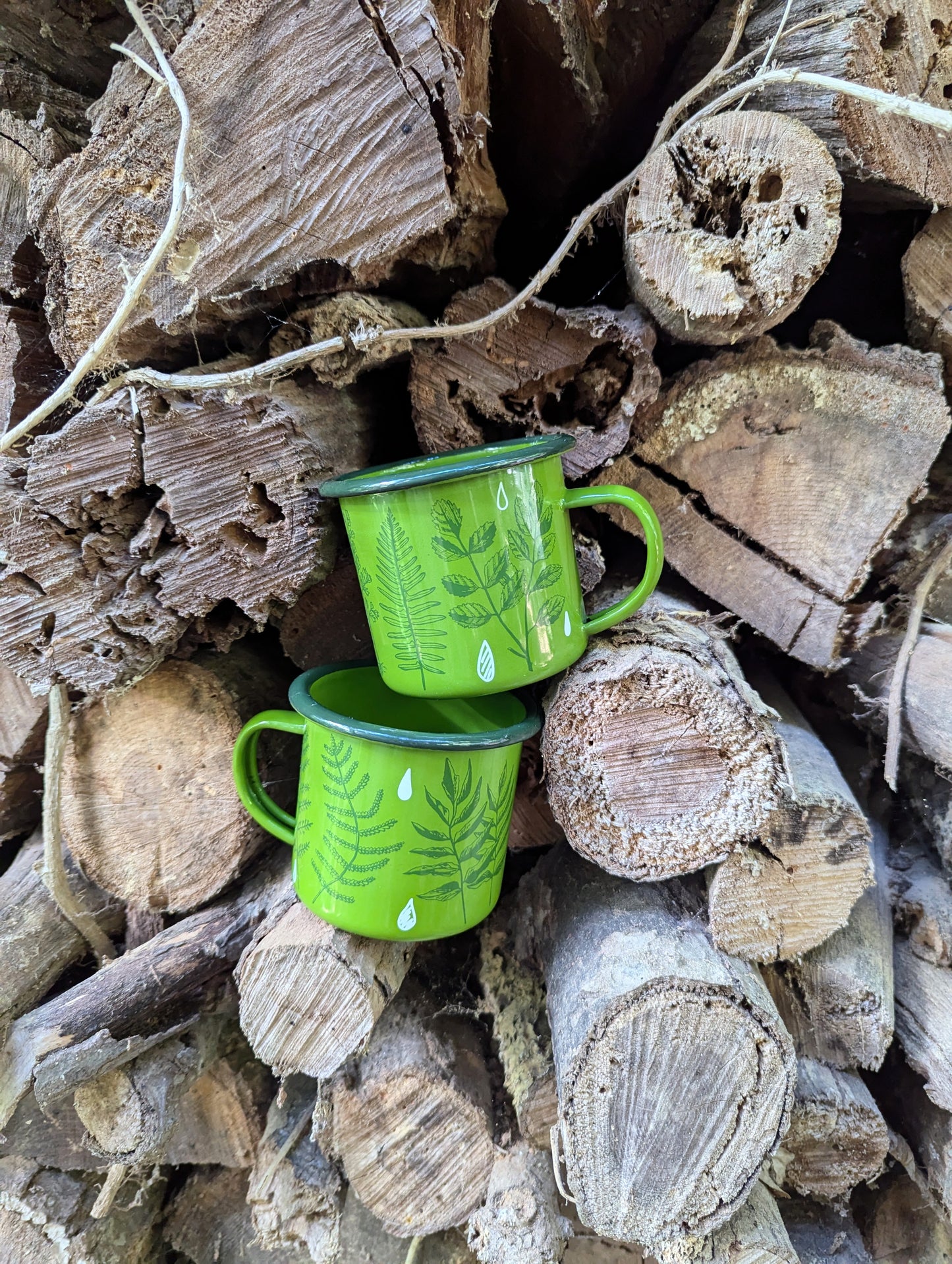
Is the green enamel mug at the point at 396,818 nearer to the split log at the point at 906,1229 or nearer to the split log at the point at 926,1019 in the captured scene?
the split log at the point at 926,1019

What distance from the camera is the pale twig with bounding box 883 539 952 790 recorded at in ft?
2.41

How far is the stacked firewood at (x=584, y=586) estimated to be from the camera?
1.90 ft

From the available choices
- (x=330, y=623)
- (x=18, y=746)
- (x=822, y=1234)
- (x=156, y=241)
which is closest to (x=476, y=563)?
(x=330, y=623)

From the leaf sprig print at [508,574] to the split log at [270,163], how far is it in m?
0.25

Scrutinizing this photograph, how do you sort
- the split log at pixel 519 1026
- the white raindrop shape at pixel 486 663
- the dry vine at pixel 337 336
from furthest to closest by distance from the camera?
1. the split log at pixel 519 1026
2. the white raindrop shape at pixel 486 663
3. the dry vine at pixel 337 336

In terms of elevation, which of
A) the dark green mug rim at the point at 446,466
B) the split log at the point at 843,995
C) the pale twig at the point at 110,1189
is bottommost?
the pale twig at the point at 110,1189

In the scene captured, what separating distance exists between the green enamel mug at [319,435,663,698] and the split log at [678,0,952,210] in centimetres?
39

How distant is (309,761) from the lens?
68 cm

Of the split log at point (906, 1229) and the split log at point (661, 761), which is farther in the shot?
the split log at point (906, 1229)

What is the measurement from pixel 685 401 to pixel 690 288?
0.12 m

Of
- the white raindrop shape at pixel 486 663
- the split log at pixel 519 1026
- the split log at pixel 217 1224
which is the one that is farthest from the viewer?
the split log at pixel 217 1224

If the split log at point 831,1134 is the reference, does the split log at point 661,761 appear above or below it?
above

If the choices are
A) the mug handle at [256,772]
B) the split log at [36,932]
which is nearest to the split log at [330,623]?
the mug handle at [256,772]

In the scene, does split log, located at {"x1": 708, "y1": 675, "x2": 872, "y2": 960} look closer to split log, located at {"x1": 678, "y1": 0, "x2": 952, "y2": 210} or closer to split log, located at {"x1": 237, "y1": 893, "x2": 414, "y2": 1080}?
split log, located at {"x1": 237, "y1": 893, "x2": 414, "y2": 1080}
